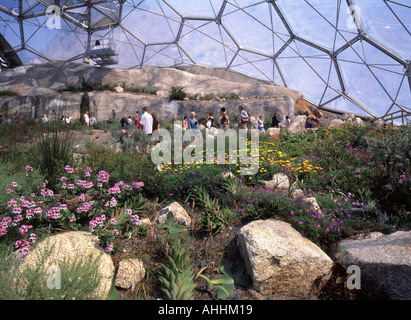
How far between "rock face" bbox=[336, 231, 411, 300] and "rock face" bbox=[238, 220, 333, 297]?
0.37 meters

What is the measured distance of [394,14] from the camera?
14445 millimetres

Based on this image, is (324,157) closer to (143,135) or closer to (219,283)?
(219,283)

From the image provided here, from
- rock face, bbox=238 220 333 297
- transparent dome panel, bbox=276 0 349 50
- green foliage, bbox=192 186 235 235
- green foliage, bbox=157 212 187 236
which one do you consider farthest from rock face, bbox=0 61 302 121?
rock face, bbox=238 220 333 297

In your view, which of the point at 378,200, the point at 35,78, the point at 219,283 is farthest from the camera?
the point at 35,78

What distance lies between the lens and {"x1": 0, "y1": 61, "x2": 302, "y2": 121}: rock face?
20822 millimetres

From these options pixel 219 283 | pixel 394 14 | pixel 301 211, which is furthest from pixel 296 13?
pixel 219 283

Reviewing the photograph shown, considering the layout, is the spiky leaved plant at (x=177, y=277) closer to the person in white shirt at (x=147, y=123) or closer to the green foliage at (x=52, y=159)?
the green foliage at (x=52, y=159)

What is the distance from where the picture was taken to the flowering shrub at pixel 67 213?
11.6ft

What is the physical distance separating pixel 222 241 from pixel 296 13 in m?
20.9

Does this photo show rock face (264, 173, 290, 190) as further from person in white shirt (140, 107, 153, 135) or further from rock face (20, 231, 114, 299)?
person in white shirt (140, 107, 153, 135)

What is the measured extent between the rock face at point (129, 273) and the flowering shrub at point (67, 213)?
0.97 feet

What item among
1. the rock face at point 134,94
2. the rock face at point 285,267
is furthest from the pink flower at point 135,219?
the rock face at point 134,94

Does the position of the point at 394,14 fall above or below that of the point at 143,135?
above

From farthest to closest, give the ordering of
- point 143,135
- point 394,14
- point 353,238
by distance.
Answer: point 394,14 → point 143,135 → point 353,238
